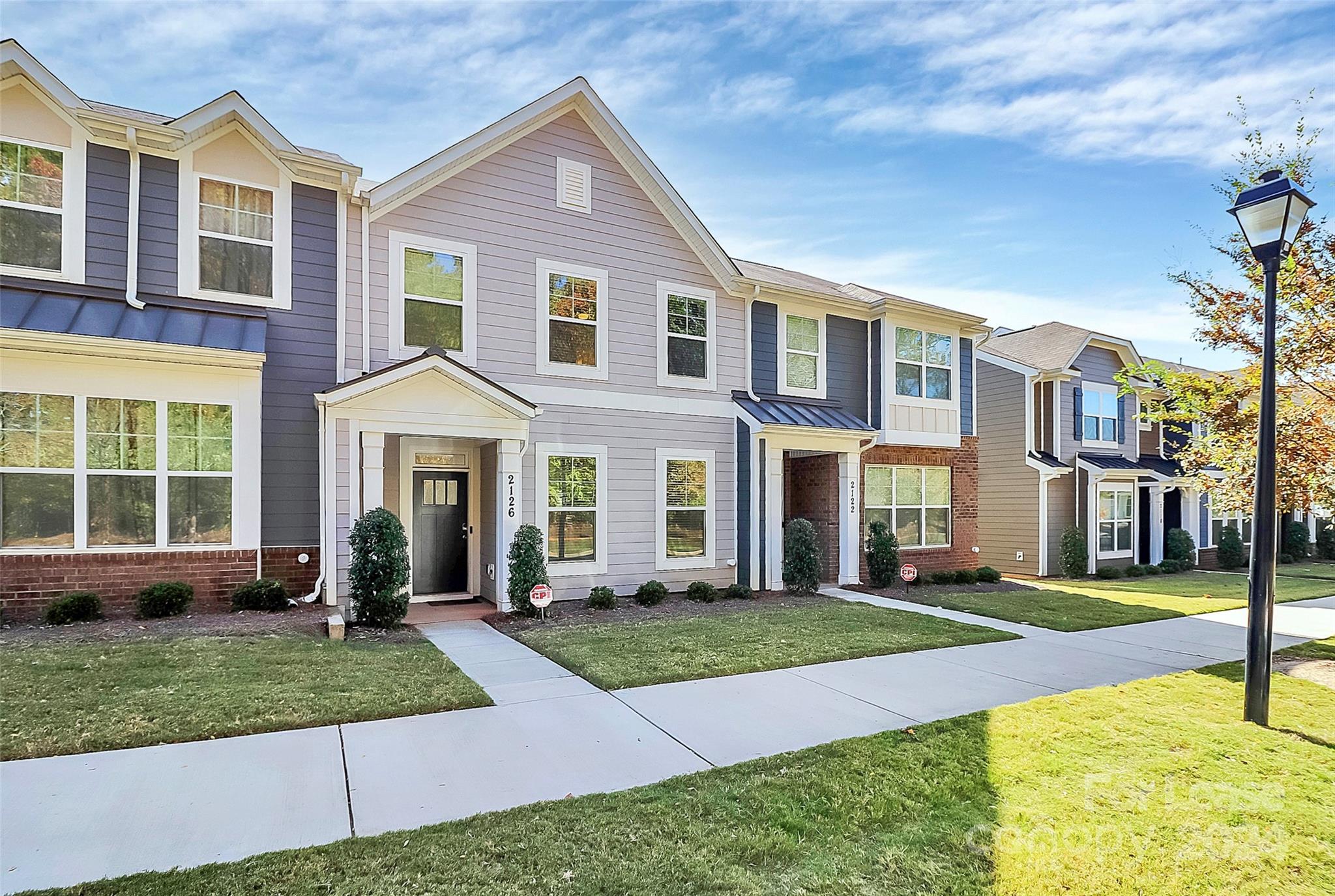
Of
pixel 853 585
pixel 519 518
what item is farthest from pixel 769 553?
pixel 519 518

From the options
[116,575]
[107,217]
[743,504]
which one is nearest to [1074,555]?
[743,504]

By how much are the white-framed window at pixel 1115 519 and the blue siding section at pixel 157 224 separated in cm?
2098

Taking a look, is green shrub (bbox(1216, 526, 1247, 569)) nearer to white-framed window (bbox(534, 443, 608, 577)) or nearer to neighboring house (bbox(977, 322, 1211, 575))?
neighboring house (bbox(977, 322, 1211, 575))

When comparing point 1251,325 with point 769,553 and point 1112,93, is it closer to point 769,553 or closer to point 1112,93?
point 1112,93

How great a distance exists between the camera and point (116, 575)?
27.5 feet

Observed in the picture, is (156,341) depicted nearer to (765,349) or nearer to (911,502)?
(765,349)

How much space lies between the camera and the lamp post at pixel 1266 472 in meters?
5.56

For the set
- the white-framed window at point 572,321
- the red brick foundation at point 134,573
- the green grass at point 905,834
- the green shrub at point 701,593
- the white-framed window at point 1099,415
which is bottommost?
the green shrub at point 701,593

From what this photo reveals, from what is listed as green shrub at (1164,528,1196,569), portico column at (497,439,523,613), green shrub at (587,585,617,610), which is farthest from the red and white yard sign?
green shrub at (1164,528,1196,569)

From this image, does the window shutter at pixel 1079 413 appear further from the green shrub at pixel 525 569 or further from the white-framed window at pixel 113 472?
the white-framed window at pixel 113 472

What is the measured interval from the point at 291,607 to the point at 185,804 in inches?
228

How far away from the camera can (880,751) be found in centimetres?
476

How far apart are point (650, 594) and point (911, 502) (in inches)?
282

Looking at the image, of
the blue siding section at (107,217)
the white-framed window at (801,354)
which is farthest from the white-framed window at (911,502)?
the blue siding section at (107,217)
